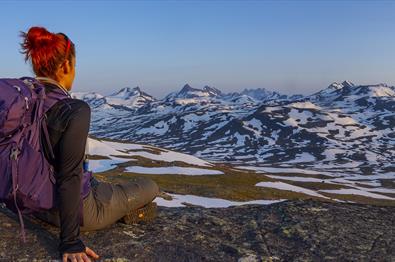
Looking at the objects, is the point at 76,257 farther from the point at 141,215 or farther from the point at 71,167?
the point at 141,215

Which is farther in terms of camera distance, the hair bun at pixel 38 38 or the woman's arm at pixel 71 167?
the hair bun at pixel 38 38

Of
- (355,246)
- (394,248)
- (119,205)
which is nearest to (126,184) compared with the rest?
(119,205)

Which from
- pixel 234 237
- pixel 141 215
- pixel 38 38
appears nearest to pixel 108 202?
pixel 141 215

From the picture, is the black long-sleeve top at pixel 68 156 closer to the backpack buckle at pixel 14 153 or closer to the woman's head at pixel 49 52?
the backpack buckle at pixel 14 153

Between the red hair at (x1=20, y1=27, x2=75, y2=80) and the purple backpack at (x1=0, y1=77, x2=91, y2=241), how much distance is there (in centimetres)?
27

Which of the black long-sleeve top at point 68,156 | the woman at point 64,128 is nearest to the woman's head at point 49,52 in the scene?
the woman at point 64,128

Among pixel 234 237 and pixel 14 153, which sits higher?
pixel 14 153

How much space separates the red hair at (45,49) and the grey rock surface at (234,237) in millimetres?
2736

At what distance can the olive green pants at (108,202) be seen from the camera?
23.2ft

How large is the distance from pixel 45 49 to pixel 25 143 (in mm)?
1366

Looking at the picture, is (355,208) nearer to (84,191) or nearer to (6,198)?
(84,191)

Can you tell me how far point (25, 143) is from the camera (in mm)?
6148

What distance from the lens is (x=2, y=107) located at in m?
5.86

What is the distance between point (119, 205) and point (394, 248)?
15.7 feet
